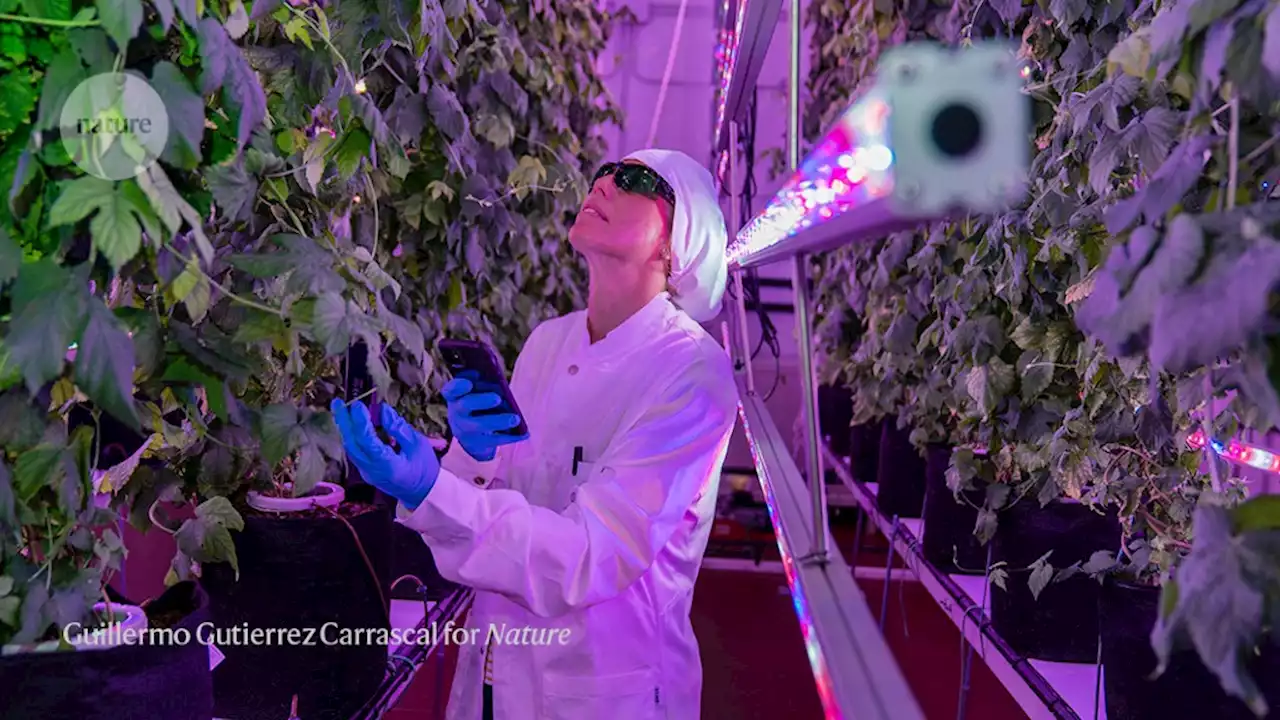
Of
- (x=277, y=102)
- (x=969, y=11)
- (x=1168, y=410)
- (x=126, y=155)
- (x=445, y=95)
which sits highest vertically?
(x=969, y=11)

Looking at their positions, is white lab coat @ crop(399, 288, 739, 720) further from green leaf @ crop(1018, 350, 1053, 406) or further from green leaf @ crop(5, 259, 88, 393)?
green leaf @ crop(1018, 350, 1053, 406)

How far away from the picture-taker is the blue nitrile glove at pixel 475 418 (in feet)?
4.48

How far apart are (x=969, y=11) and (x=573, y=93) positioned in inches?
68.7

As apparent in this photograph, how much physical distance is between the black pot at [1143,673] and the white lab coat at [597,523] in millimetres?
606

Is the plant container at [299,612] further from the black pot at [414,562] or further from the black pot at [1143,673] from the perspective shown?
the black pot at [1143,673]

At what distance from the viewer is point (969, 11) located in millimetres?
2305

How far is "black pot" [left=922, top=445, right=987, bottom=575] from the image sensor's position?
2.43 metres

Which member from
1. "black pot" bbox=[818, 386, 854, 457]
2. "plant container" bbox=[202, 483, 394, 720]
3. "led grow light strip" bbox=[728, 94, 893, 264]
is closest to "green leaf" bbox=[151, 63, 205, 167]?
"led grow light strip" bbox=[728, 94, 893, 264]

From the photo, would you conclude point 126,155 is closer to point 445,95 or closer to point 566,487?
point 566,487

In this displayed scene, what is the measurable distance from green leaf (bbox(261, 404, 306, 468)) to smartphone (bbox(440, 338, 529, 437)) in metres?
0.33

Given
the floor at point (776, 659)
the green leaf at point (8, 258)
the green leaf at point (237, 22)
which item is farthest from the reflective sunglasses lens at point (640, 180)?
the floor at point (776, 659)

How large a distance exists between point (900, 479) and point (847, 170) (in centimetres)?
275

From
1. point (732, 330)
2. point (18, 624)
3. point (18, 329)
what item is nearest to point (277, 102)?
point (18, 329)

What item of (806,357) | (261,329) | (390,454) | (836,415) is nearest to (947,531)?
(806,357)
